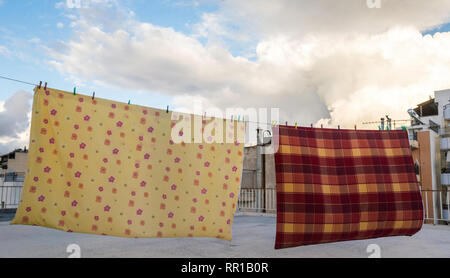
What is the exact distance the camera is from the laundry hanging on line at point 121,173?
369 centimetres

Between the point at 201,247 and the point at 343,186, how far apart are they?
7.21 feet

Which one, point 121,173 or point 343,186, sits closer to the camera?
point 121,173

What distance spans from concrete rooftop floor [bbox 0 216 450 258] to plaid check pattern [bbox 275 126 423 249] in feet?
1.18

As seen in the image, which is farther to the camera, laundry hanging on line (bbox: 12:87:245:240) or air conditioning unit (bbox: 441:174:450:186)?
air conditioning unit (bbox: 441:174:450:186)

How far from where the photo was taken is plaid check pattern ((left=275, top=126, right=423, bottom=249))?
13.6 feet

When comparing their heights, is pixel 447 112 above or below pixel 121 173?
above

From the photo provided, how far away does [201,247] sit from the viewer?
4926mm

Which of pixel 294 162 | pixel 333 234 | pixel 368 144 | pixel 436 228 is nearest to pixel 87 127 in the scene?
pixel 294 162

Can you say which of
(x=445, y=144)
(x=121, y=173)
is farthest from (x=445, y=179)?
(x=121, y=173)

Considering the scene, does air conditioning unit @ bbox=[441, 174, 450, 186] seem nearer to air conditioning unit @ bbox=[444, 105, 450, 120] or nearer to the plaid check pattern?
air conditioning unit @ bbox=[444, 105, 450, 120]

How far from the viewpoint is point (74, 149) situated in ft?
12.5

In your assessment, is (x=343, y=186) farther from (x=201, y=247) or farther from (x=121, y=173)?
(x=121, y=173)

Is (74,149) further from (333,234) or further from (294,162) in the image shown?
(333,234)

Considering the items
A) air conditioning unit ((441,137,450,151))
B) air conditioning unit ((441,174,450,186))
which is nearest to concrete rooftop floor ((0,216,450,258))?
air conditioning unit ((441,174,450,186))
